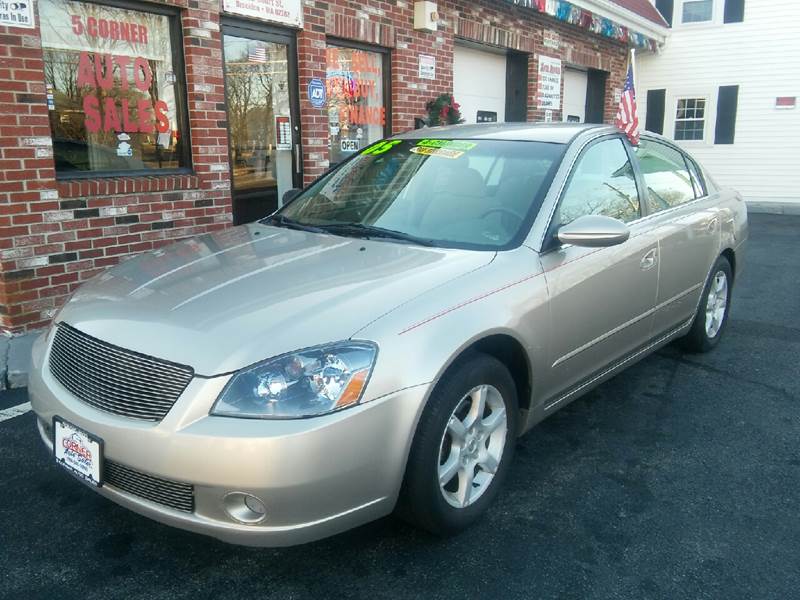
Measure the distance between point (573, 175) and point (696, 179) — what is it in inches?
74.3

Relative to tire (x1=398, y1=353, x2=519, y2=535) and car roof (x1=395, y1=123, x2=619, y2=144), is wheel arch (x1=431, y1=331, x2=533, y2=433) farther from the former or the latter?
car roof (x1=395, y1=123, x2=619, y2=144)

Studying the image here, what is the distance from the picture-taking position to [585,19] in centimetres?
1160

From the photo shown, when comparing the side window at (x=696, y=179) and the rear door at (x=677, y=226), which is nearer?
the rear door at (x=677, y=226)

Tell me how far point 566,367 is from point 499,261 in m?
0.66

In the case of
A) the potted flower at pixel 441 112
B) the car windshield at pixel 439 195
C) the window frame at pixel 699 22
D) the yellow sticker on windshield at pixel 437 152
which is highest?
the window frame at pixel 699 22

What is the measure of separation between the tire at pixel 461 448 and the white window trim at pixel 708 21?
53.2 feet

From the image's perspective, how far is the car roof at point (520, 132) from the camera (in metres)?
3.58

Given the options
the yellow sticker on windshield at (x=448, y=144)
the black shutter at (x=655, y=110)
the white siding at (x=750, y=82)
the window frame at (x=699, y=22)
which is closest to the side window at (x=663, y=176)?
the yellow sticker on windshield at (x=448, y=144)

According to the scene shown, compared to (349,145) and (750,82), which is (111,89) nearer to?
(349,145)

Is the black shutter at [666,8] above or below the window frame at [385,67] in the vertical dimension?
above

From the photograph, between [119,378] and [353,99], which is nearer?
[119,378]

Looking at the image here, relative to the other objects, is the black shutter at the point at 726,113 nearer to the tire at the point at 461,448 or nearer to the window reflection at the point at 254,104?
the window reflection at the point at 254,104

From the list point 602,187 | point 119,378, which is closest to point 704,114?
point 602,187

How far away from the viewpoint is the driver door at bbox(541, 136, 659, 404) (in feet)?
10.1
